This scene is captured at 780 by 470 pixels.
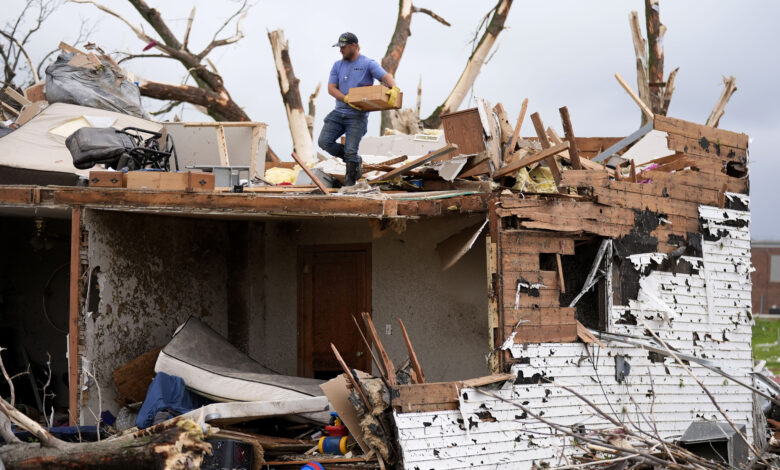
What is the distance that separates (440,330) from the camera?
9570 millimetres

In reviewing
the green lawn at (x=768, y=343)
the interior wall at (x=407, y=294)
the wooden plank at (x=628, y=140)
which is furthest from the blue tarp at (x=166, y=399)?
the green lawn at (x=768, y=343)

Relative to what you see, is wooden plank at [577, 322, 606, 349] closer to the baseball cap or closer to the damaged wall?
the damaged wall

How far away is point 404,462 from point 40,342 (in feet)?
22.1

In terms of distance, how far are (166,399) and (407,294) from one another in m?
3.01

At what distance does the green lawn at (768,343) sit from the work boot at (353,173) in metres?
13.9

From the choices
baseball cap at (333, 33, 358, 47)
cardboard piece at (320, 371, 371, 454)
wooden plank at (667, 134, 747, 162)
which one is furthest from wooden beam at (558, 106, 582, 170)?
cardboard piece at (320, 371, 371, 454)

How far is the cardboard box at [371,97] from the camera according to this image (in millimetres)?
8461

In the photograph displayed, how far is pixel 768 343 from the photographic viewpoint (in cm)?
2858

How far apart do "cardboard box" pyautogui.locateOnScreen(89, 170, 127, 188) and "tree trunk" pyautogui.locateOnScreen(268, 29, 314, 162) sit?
397 inches

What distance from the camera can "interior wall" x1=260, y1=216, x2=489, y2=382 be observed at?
9320 millimetres

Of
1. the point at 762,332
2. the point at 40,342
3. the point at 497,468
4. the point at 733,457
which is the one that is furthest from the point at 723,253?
the point at 762,332

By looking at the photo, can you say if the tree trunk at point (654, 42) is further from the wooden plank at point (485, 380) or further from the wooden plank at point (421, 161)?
the wooden plank at point (485, 380)

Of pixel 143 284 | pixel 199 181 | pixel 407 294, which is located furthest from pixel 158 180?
pixel 407 294

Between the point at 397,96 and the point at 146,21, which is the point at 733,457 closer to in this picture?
the point at 397,96
